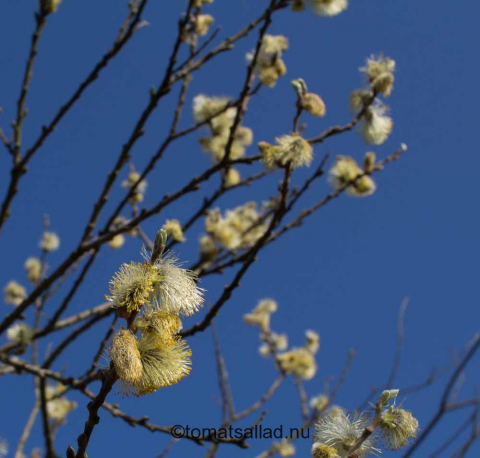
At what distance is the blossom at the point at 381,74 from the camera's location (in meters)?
3.06

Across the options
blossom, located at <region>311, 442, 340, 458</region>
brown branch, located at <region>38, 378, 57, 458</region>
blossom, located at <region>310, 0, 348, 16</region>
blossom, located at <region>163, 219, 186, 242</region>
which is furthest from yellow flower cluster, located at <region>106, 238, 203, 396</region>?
blossom, located at <region>310, 0, 348, 16</region>

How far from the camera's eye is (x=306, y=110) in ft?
9.19

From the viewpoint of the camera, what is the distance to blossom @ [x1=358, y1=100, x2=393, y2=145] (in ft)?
10.3

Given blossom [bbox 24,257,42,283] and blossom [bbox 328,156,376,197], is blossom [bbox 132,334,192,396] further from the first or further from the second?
blossom [bbox 24,257,42,283]

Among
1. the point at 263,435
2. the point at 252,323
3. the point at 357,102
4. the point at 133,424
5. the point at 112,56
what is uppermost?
the point at 252,323

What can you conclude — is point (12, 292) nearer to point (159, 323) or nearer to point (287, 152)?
point (287, 152)

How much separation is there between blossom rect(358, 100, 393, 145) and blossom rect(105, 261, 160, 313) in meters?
2.24

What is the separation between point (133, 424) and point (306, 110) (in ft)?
5.92

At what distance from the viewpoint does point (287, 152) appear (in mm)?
2688

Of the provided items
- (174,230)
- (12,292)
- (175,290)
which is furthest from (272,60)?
(12,292)

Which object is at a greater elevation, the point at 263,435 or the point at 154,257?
the point at 154,257

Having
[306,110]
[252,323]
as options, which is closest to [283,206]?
[306,110]

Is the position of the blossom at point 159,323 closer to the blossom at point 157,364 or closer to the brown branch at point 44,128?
the blossom at point 157,364

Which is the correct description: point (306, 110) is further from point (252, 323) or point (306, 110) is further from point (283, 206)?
point (252, 323)
